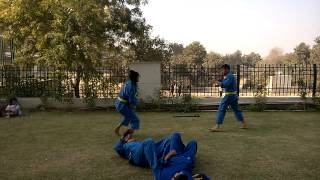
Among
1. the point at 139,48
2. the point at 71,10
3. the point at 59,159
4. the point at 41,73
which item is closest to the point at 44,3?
the point at 71,10

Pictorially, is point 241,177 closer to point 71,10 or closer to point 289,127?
point 289,127

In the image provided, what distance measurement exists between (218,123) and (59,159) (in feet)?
13.2

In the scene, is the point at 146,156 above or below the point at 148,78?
below

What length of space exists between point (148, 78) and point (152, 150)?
8421mm

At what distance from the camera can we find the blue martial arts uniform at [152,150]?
19.6 ft

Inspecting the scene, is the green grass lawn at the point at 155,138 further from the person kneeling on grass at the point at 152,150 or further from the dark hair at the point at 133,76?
the dark hair at the point at 133,76

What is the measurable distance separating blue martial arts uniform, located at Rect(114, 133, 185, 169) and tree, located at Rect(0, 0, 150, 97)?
7476mm

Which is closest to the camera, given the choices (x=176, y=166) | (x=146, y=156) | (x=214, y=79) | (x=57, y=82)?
(x=176, y=166)

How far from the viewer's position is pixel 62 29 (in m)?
13.8

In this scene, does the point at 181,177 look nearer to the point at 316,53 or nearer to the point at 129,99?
the point at 129,99

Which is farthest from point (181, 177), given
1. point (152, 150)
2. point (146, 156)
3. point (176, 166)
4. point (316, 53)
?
point (316, 53)

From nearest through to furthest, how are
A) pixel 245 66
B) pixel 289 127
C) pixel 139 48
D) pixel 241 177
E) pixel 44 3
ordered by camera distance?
pixel 241 177 < pixel 289 127 < pixel 44 3 < pixel 245 66 < pixel 139 48

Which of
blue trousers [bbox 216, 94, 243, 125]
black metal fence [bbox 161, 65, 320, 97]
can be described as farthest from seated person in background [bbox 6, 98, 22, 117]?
blue trousers [bbox 216, 94, 243, 125]

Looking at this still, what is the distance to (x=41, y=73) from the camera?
48.1 feet
